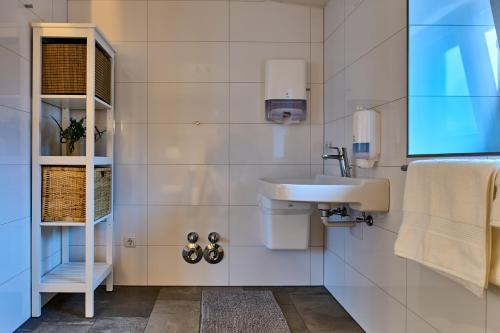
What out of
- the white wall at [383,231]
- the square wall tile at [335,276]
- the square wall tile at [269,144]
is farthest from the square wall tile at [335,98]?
the square wall tile at [335,276]

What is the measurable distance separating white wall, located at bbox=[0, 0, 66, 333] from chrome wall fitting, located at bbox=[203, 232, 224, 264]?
1.09 meters

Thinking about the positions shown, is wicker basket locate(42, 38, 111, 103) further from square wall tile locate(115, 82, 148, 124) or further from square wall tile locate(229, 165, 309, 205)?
square wall tile locate(229, 165, 309, 205)

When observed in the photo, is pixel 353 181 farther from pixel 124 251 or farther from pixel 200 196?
pixel 124 251

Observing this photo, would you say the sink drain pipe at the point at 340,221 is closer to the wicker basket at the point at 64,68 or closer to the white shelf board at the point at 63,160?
the white shelf board at the point at 63,160

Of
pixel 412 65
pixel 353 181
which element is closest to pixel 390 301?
pixel 353 181

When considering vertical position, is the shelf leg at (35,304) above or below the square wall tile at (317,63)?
below

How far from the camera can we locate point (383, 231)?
1.71m

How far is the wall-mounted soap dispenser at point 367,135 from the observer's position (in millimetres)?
1721

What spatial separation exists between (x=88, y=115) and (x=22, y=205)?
1.94ft

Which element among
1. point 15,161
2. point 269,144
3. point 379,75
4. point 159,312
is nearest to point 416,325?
point 379,75

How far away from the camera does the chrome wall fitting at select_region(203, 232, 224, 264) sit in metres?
2.58

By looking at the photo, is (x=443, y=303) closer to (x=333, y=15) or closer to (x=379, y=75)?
(x=379, y=75)

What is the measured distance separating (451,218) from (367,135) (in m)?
0.75

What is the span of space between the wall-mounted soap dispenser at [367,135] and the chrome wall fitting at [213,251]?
125 centimetres
